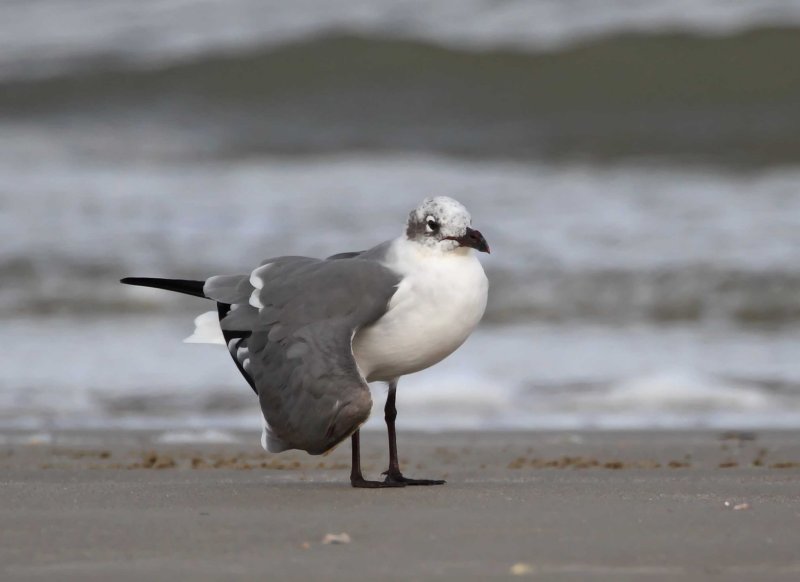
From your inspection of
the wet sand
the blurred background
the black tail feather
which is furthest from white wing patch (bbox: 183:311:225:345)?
the blurred background

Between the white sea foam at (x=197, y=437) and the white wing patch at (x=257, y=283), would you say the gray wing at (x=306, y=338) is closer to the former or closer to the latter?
the white wing patch at (x=257, y=283)

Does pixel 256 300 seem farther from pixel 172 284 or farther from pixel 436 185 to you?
pixel 436 185

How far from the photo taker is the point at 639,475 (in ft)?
13.5

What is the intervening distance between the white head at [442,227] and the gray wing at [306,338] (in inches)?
5.5

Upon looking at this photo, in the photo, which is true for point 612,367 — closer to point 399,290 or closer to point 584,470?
point 584,470

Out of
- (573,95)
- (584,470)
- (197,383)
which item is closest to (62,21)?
(573,95)

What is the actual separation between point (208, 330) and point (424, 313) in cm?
70

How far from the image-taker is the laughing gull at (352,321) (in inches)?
138

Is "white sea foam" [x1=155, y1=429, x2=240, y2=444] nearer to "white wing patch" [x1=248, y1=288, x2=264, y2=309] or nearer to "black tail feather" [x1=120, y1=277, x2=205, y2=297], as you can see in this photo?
"black tail feather" [x1=120, y1=277, x2=205, y2=297]

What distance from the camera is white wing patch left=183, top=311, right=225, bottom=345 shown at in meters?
3.96

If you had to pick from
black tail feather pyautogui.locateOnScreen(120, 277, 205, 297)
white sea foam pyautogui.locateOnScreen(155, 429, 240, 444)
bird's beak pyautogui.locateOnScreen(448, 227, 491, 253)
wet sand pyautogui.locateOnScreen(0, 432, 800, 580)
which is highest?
bird's beak pyautogui.locateOnScreen(448, 227, 491, 253)

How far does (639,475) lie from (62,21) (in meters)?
15.2

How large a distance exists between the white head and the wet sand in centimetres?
64

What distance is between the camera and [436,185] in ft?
38.3
